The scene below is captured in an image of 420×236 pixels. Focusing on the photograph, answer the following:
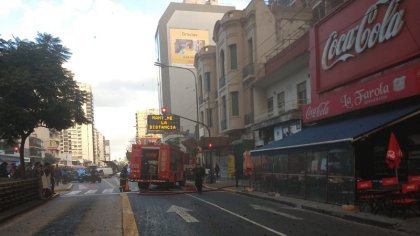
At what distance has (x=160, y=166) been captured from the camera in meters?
31.8

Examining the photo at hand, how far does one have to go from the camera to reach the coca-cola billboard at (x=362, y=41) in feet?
58.0

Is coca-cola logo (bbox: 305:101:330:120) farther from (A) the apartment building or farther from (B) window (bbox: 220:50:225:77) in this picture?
(A) the apartment building

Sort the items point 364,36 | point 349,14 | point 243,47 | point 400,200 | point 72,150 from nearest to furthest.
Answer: point 400,200 → point 364,36 → point 349,14 → point 243,47 → point 72,150

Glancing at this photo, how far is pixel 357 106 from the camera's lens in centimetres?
2011

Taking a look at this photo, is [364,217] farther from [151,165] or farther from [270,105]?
[270,105]

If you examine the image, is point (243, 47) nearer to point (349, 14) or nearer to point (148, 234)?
point (349, 14)

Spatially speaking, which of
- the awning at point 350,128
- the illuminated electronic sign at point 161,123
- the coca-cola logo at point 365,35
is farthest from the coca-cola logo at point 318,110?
the illuminated electronic sign at point 161,123

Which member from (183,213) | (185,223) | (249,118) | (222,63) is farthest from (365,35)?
(222,63)

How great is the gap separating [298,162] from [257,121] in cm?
1615

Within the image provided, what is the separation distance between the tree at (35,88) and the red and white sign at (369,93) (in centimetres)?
1281

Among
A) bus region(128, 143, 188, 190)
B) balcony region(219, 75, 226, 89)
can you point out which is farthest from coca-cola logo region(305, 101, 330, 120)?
balcony region(219, 75, 226, 89)

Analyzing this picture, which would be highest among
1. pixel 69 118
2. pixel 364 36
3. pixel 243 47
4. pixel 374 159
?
pixel 243 47

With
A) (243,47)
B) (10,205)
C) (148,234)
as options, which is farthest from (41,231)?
(243,47)

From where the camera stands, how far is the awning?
Result: 53.9 ft
